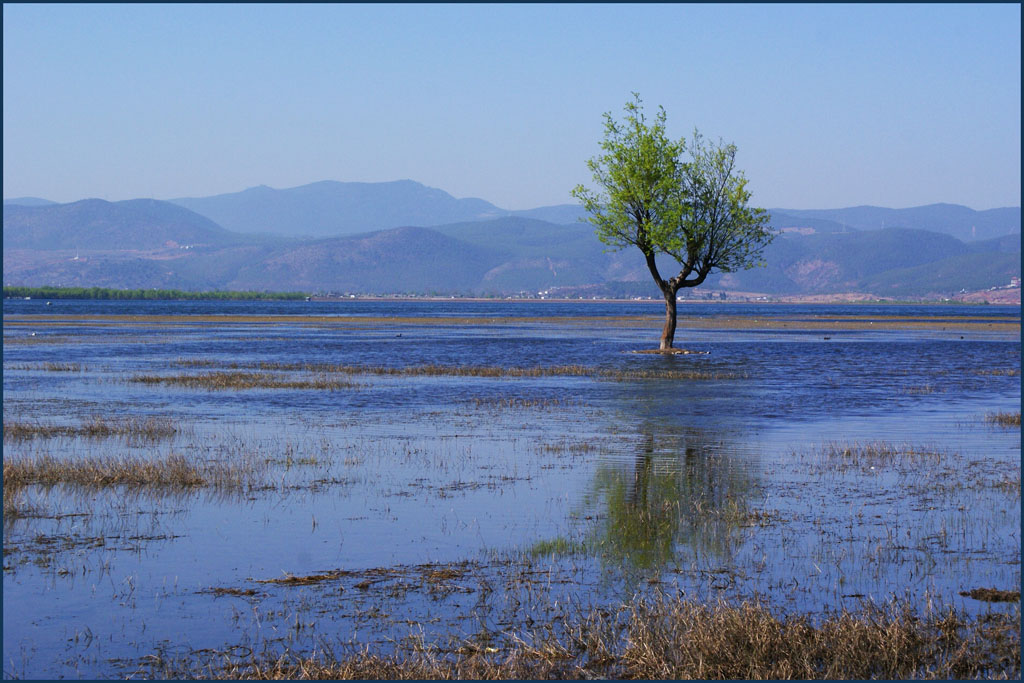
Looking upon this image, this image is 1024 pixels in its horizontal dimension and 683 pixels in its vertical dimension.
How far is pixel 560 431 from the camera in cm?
3080

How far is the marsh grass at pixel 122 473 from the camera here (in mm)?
21500

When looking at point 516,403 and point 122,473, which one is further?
point 516,403

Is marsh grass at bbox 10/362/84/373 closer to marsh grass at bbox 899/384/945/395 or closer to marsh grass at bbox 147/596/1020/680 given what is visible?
marsh grass at bbox 899/384/945/395

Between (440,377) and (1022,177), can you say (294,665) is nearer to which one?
(1022,177)

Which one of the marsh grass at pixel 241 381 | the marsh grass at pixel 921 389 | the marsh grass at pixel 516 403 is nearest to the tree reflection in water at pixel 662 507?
the marsh grass at pixel 516 403

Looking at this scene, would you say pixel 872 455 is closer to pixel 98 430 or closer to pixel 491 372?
pixel 98 430

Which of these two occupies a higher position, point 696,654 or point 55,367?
point 696,654

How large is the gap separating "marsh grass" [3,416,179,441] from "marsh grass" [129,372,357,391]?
11.5 m

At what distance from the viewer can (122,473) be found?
866 inches

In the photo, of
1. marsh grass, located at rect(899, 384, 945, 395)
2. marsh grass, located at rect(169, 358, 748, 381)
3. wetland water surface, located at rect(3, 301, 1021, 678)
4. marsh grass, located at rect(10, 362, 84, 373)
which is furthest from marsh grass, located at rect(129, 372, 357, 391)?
marsh grass, located at rect(899, 384, 945, 395)

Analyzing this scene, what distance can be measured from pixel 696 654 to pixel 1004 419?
24707mm

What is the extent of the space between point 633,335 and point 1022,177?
90290mm

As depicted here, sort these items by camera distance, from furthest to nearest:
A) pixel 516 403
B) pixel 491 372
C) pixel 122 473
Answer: pixel 491 372 < pixel 516 403 < pixel 122 473

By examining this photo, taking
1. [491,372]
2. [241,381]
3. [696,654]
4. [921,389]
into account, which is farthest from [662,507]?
[491,372]
